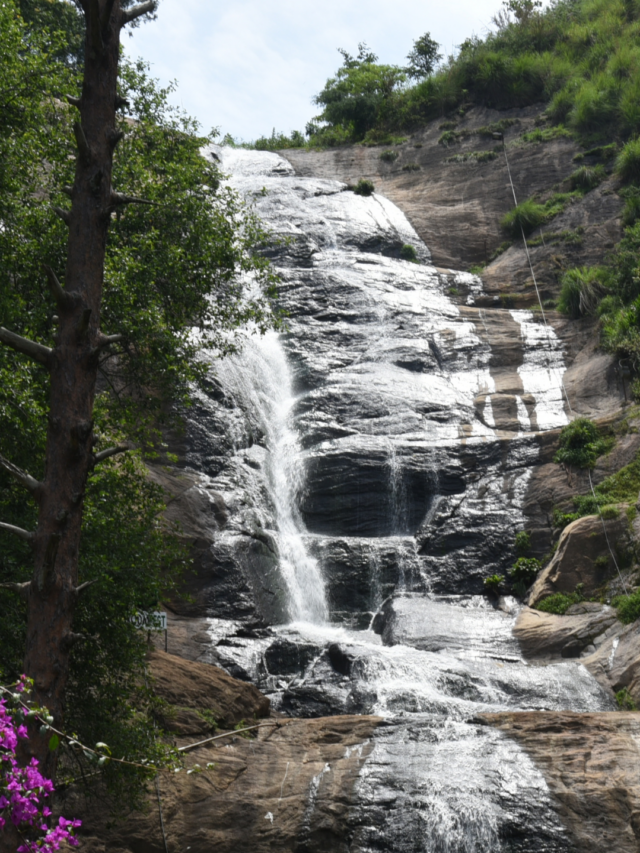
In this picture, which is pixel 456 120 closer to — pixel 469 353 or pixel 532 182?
pixel 532 182

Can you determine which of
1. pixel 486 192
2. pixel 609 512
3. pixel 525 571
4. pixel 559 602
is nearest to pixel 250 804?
pixel 559 602

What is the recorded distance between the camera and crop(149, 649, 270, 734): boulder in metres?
11.3

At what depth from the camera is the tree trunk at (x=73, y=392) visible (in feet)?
20.5

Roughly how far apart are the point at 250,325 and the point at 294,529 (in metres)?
9.16

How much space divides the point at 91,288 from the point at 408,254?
26.9 meters

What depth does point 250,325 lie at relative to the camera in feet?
89.7

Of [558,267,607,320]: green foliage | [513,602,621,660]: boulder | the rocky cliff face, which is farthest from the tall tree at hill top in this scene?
[558,267,607,320]: green foliage

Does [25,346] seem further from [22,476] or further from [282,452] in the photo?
[282,452]

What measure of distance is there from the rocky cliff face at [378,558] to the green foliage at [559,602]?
74 centimetres

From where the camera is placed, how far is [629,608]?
51.4ft

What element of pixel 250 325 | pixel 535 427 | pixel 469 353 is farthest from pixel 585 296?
pixel 250 325

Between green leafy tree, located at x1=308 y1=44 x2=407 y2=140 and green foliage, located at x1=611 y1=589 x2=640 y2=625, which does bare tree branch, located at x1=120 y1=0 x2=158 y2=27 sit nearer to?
green foliage, located at x1=611 y1=589 x2=640 y2=625

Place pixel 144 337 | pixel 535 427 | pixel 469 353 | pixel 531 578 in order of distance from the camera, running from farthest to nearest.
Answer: pixel 469 353 → pixel 535 427 → pixel 531 578 → pixel 144 337

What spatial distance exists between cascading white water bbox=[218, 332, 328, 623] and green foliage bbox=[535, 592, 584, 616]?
4825 mm
